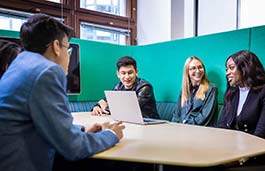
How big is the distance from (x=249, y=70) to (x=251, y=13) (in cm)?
190

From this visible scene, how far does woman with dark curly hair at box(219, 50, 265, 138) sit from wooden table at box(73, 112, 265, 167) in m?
0.45

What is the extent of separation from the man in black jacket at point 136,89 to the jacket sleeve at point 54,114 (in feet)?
5.03

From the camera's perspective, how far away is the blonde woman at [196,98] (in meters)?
2.50

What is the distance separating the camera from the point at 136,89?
110 inches

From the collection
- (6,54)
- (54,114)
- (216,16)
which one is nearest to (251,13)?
(216,16)

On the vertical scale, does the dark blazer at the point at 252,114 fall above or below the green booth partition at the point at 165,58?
below

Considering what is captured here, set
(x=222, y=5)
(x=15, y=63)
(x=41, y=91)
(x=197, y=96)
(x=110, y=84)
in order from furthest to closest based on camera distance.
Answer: (x=222, y=5) → (x=110, y=84) → (x=197, y=96) → (x=15, y=63) → (x=41, y=91)

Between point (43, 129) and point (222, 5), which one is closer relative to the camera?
point (43, 129)

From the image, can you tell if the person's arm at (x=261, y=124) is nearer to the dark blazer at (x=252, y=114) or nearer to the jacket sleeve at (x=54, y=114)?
the dark blazer at (x=252, y=114)

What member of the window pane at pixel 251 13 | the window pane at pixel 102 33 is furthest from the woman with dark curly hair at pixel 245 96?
the window pane at pixel 102 33

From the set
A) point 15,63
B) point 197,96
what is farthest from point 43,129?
point 197,96

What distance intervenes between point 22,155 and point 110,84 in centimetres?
252

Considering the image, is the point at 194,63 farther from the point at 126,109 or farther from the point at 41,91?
the point at 41,91

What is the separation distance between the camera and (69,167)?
6.15 feet
